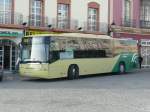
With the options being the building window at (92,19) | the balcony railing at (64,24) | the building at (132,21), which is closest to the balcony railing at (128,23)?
the building at (132,21)

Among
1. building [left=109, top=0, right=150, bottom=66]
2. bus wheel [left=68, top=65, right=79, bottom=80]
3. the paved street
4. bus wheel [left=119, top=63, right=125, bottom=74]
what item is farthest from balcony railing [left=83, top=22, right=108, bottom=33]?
the paved street

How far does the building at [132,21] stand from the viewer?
134 feet

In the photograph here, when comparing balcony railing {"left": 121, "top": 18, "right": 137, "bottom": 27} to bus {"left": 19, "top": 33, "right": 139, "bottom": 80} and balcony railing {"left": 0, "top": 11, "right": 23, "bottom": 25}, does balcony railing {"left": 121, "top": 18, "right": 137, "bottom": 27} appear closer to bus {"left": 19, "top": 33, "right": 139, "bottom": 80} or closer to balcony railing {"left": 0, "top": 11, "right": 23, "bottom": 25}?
bus {"left": 19, "top": 33, "right": 139, "bottom": 80}

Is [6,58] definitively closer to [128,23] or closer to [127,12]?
→ [128,23]

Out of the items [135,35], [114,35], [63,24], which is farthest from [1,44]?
[135,35]

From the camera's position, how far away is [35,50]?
2595 cm

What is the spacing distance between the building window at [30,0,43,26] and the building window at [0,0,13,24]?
6.44 feet

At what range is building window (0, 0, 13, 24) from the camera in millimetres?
32594

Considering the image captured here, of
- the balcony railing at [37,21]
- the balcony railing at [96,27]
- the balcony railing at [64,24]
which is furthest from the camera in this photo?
the balcony railing at [96,27]

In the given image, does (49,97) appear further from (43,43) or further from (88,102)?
(43,43)

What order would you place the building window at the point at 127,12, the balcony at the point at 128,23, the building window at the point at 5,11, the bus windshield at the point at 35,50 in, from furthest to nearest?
the building window at the point at 127,12, the balcony at the point at 128,23, the building window at the point at 5,11, the bus windshield at the point at 35,50

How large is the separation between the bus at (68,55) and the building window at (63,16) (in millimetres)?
5425

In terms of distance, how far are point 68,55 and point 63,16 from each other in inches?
397

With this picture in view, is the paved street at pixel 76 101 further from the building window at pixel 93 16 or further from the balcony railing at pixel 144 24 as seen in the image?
the balcony railing at pixel 144 24
